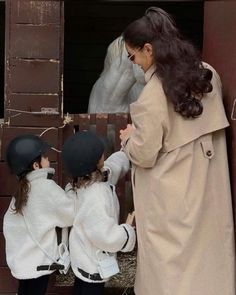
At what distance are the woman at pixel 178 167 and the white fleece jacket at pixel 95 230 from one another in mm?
93

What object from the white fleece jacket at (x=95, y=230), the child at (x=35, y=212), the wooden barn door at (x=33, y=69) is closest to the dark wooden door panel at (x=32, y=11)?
the wooden barn door at (x=33, y=69)

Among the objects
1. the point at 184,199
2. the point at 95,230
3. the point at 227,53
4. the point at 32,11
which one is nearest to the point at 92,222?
the point at 95,230

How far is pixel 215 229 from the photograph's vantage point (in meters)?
2.13

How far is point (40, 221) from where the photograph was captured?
232cm

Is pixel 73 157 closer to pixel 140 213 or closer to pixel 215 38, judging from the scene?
pixel 140 213

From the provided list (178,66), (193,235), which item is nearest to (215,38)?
(178,66)

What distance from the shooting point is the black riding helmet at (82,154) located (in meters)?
2.22

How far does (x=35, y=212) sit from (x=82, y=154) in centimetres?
32

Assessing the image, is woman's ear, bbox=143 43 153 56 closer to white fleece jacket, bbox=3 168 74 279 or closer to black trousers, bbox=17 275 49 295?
white fleece jacket, bbox=3 168 74 279

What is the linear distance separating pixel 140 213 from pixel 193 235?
0.21 m

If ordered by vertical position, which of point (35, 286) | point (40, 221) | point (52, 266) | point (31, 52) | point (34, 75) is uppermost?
point (31, 52)

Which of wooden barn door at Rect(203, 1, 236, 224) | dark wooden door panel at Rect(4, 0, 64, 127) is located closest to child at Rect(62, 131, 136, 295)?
wooden barn door at Rect(203, 1, 236, 224)

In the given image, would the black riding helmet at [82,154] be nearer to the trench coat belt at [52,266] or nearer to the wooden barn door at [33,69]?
the trench coat belt at [52,266]

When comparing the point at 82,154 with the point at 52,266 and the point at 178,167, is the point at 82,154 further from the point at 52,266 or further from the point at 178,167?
the point at 52,266
